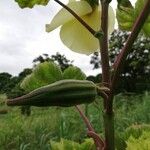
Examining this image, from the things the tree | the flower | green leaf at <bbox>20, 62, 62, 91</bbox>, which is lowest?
green leaf at <bbox>20, 62, 62, 91</bbox>

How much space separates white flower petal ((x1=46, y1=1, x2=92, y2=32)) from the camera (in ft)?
2.64

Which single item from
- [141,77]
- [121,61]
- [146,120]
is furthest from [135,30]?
[141,77]

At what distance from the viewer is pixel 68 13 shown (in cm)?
84

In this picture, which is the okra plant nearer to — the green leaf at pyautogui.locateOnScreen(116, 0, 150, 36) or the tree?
the green leaf at pyautogui.locateOnScreen(116, 0, 150, 36)

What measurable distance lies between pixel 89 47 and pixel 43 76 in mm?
121

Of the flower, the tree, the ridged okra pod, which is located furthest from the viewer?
the tree

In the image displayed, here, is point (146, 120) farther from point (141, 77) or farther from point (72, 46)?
point (141, 77)

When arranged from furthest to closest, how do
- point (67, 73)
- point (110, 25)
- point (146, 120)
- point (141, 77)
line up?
point (141, 77) < point (146, 120) < point (110, 25) < point (67, 73)

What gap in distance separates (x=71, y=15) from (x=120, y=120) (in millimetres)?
4338

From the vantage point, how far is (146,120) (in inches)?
197

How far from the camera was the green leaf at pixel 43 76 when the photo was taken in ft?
2.60

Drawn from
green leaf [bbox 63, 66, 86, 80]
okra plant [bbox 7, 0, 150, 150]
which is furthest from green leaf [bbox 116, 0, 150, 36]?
green leaf [bbox 63, 66, 86, 80]

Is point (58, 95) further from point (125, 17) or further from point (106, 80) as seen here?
point (125, 17)

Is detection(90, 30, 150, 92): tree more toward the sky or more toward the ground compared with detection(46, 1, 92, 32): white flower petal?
more toward the sky
